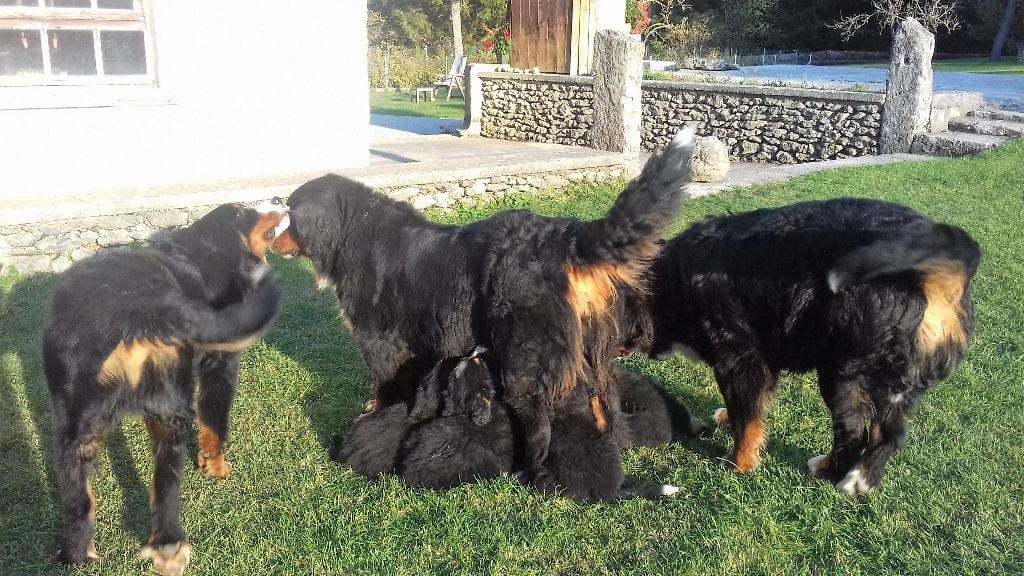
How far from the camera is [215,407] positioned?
4.33 m

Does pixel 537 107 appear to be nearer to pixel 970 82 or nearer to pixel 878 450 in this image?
pixel 878 450

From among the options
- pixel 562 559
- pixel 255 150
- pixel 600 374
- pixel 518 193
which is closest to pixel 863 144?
pixel 518 193

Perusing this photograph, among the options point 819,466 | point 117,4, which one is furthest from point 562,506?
point 117,4

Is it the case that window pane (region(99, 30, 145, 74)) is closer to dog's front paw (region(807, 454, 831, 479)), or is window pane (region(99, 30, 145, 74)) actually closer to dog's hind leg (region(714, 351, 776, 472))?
dog's hind leg (region(714, 351, 776, 472))

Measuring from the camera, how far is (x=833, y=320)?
12.3 ft

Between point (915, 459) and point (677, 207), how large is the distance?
2.10 metres

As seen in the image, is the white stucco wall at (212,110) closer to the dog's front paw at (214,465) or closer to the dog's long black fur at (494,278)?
the dog's long black fur at (494,278)

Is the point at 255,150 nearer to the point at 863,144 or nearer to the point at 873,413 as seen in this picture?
the point at 873,413

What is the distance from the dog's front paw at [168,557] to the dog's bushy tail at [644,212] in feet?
7.95

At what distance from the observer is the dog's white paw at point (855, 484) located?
397 centimetres

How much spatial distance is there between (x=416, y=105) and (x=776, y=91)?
15160 millimetres

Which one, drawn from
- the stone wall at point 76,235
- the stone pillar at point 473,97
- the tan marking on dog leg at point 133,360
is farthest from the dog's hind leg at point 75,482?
the stone pillar at point 473,97

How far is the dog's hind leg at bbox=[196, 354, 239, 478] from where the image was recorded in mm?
4289

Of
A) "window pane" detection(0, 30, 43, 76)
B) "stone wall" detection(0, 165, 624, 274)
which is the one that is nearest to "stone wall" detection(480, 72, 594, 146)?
"stone wall" detection(0, 165, 624, 274)
